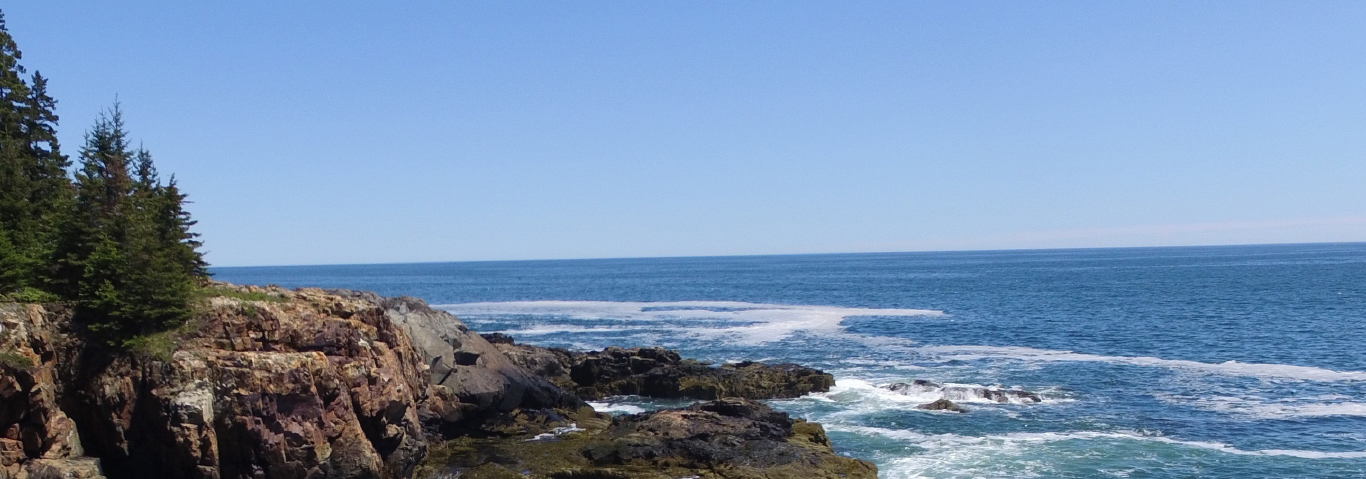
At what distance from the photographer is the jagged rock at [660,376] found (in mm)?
43719

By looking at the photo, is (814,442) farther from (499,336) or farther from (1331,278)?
(1331,278)

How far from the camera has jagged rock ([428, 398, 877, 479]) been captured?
2723 centimetres

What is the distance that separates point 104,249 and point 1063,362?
4587 centimetres

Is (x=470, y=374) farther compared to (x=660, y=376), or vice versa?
(x=660, y=376)

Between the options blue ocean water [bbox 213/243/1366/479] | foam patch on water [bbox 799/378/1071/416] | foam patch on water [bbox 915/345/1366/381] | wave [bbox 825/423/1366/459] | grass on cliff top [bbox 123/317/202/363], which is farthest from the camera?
foam patch on water [bbox 915/345/1366/381]

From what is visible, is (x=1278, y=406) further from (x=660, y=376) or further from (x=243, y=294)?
(x=243, y=294)

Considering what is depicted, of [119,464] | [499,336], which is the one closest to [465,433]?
[119,464]

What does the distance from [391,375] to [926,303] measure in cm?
8179

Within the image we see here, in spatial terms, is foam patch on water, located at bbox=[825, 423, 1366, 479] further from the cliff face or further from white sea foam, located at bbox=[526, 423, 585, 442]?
the cliff face

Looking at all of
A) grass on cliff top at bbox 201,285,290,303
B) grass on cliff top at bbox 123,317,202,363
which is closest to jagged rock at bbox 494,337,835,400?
grass on cliff top at bbox 201,285,290,303

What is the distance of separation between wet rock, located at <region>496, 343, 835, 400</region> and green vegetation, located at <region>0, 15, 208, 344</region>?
63.0ft

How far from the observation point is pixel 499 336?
54.7 m

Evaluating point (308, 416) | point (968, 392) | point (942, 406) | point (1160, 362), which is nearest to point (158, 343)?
point (308, 416)

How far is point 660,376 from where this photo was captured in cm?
4491
